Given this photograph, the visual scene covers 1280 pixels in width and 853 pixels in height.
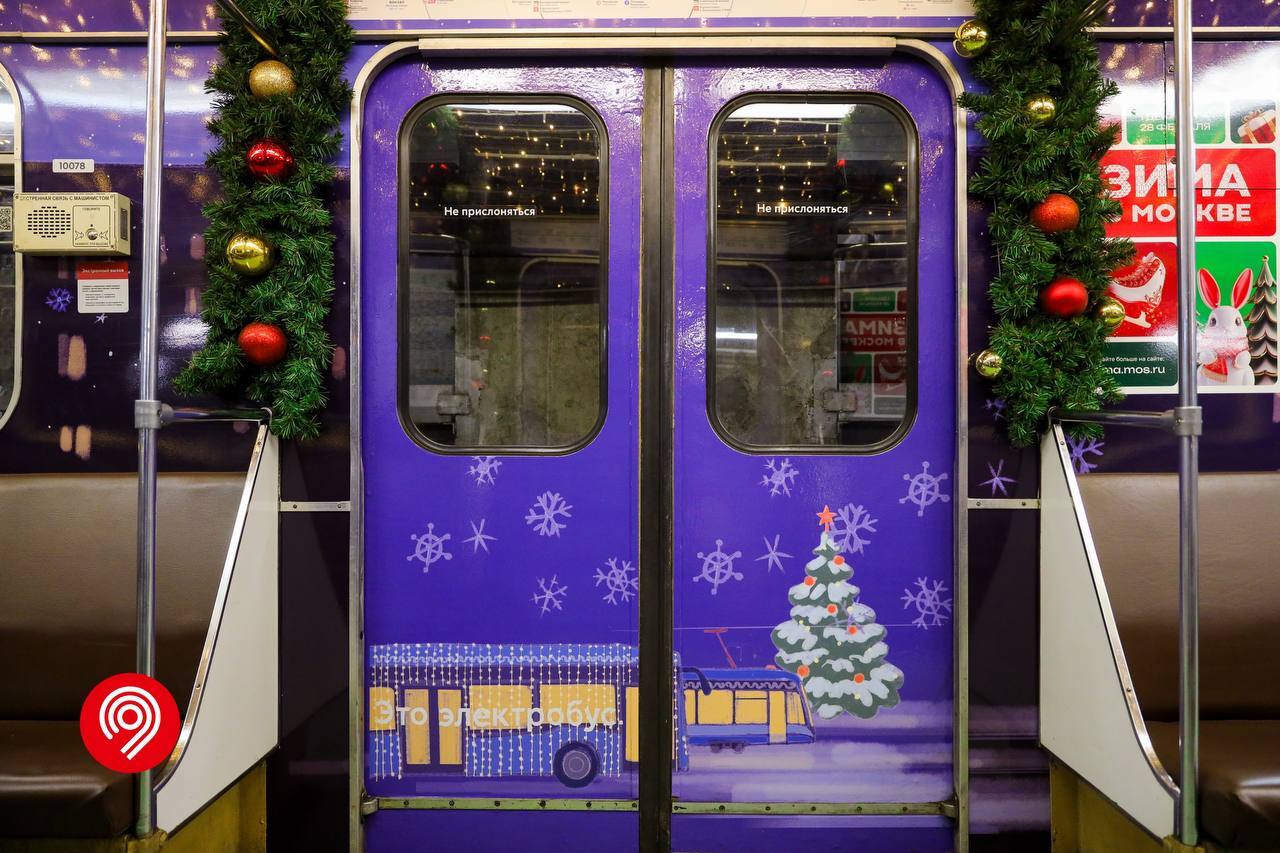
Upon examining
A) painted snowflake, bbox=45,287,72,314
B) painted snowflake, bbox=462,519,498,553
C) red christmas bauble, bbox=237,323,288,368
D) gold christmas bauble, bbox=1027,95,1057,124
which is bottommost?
painted snowflake, bbox=462,519,498,553

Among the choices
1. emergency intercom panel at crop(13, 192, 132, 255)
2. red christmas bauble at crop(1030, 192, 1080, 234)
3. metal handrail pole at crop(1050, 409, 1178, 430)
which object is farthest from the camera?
emergency intercom panel at crop(13, 192, 132, 255)

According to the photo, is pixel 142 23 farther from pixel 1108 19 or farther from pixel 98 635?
pixel 1108 19

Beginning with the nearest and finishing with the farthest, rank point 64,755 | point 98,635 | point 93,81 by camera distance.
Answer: point 64,755 → point 98,635 → point 93,81

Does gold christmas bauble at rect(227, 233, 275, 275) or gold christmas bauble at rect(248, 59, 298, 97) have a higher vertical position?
gold christmas bauble at rect(248, 59, 298, 97)

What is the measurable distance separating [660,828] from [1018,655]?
1.27 m

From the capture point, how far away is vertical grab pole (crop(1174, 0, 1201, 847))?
5.24ft

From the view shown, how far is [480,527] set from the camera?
7.81 ft

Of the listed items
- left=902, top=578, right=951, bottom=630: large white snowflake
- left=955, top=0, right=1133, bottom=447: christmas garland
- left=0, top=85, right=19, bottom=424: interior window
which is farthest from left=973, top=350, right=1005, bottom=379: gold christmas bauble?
left=0, top=85, right=19, bottom=424: interior window

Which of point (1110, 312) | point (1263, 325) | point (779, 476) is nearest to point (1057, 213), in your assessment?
point (1110, 312)

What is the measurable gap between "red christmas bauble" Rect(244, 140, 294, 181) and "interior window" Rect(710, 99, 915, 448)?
1326mm

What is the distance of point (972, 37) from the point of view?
2.26 metres

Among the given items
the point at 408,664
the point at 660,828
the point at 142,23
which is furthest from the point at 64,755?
the point at 142,23

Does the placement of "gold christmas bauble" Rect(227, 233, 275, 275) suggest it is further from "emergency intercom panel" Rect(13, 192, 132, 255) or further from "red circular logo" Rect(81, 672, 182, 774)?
"red circular logo" Rect(81, 672, 182, 774)

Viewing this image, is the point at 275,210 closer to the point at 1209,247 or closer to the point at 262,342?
the point at 262,342
